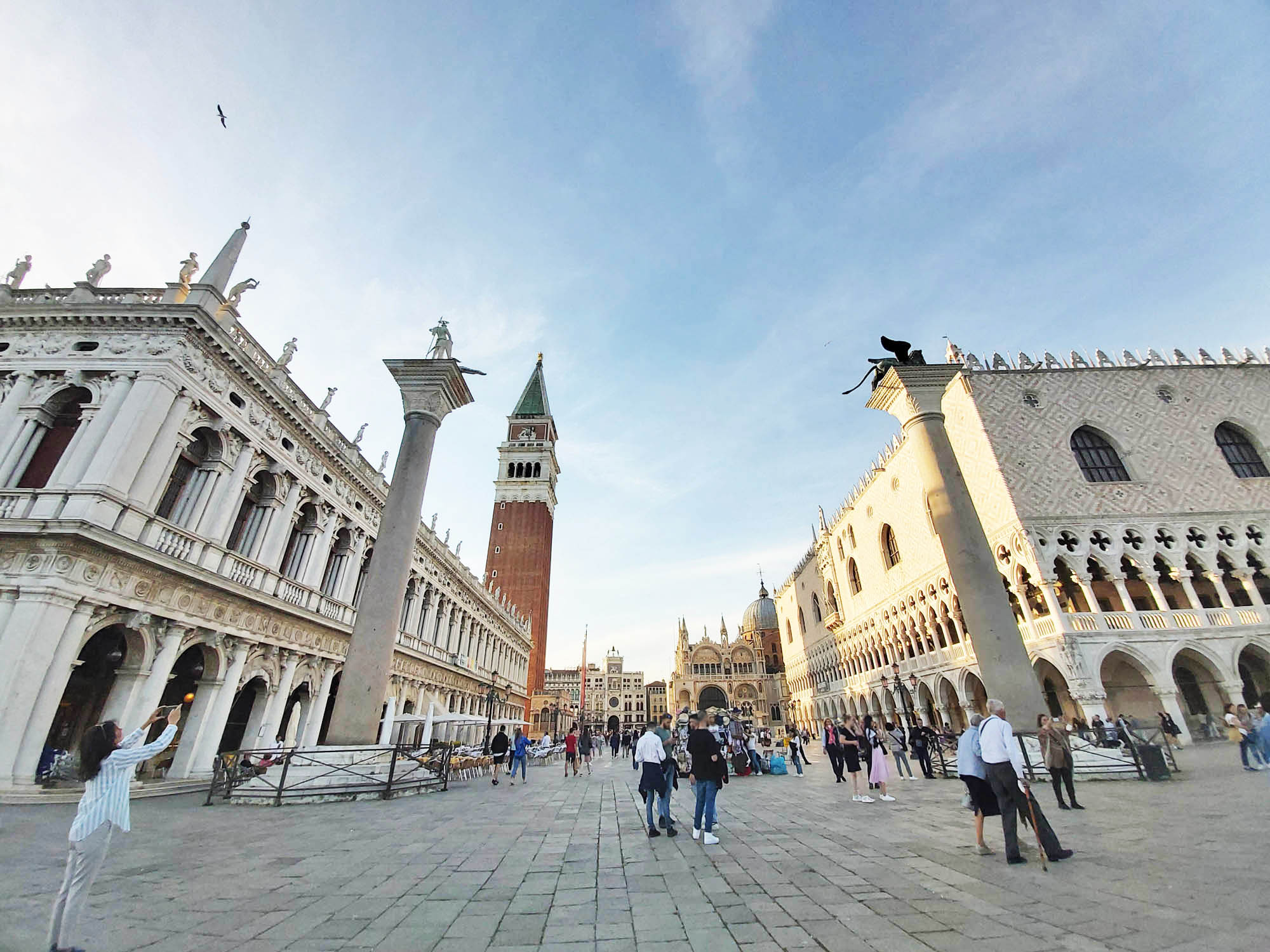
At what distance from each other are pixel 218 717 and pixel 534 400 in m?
63.3

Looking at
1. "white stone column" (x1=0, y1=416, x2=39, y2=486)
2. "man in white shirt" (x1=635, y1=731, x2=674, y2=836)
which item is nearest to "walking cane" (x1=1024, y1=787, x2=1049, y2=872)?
"man in white shirt" (x1=635, y1=731, x2=674, y2=836)

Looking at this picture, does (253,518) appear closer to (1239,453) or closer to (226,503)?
(226,503)

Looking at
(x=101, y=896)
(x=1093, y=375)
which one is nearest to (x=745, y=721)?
(x=1093, y=375)

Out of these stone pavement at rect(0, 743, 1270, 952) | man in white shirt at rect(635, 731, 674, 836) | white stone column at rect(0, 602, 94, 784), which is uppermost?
white stone column at rect(0, 602, 94, 784)

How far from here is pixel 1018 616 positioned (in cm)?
2622

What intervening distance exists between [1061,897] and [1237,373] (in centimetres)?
3936

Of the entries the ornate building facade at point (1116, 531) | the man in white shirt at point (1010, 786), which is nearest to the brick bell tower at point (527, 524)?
the ornate building facade at point (1116, 531)

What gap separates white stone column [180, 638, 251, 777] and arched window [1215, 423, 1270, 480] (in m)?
43.6

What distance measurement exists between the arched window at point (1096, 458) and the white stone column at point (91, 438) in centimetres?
3820

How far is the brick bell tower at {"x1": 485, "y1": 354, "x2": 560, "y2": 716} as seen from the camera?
58.9m

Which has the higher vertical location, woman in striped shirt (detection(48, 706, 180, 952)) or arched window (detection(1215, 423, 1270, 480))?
arched window (detection(1215, 423, 1270, 480))

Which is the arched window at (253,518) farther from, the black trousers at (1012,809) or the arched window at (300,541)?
the black trousers at (1012,809)

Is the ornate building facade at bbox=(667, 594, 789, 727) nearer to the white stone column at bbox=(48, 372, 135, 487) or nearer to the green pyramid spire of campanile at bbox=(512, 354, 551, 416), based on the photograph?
the green pyramid spire of campanile at bbox=(512, 354, 551, 416)

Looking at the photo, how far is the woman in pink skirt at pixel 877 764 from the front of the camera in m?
11.3
